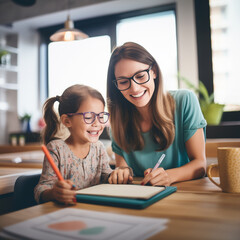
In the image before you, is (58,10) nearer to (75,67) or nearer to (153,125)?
(75,67)

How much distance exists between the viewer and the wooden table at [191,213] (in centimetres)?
48

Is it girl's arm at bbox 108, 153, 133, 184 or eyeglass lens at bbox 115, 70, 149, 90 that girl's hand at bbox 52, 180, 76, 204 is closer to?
girl's arm at bbox 108, 153, 133, 184

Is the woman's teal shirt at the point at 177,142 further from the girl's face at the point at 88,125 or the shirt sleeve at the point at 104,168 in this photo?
the girl's face at the point at 88,125

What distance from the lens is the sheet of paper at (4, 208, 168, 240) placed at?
1.54 ft

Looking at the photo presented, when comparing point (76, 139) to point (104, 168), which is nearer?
point (76, 139)

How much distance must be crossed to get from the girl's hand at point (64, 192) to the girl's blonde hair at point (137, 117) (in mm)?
558

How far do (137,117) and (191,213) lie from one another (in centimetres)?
70

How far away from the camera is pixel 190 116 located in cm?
121

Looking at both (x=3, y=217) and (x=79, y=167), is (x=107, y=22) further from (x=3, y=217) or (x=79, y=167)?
(x=3, y=217)

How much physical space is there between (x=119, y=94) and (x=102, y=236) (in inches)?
31.3

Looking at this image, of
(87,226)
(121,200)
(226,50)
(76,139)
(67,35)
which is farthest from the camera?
(226,50)

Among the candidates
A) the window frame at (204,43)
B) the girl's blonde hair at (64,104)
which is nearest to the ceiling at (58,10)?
the window frame at (204,43)

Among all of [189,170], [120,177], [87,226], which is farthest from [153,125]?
[87,226]

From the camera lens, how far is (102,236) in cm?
46
